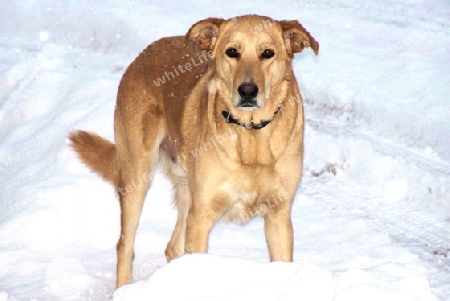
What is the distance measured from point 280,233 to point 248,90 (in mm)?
980

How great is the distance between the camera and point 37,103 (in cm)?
880

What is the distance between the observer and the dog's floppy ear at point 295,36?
467 cm

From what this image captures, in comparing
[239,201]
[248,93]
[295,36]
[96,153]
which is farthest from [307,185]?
[248,93]

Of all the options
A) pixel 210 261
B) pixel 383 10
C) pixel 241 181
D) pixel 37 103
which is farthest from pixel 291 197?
pixel 383 10

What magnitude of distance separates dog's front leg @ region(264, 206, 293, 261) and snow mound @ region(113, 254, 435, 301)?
117 cm

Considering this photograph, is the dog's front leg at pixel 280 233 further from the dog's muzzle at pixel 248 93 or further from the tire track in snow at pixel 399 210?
the tire track in snow at pixel 399 210

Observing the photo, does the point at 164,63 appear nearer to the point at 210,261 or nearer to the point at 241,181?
the point at 241,181

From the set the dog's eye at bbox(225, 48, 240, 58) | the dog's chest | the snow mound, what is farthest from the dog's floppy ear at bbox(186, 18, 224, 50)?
the snow mound

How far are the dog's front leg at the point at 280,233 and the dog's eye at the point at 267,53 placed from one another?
3.04 feet

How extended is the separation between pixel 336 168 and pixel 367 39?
3912mm

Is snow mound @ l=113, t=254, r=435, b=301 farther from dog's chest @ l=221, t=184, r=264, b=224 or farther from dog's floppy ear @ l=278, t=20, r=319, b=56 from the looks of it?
dog's floppy ear @ l=278, t=20, r=319, b=56

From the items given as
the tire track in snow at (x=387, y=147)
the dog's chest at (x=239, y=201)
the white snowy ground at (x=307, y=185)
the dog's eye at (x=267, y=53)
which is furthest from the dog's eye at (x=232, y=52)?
the tire track in snow at (x=387, y=147)

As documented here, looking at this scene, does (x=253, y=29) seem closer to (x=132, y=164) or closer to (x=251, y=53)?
(x=251, y=53)

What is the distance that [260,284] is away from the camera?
3.50 meters
